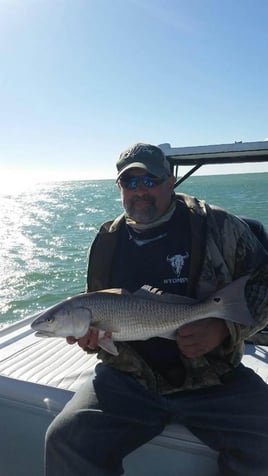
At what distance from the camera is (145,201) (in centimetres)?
271

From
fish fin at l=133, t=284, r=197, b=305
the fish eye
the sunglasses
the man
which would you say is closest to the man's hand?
the man

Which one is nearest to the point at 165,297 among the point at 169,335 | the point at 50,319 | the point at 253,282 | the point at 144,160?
the point at 169,335

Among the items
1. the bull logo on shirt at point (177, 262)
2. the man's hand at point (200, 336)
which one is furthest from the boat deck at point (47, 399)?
the bull logo on shirt at point (177, 262)

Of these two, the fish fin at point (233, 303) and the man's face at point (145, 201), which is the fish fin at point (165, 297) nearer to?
the fish fin at point (233, 303)

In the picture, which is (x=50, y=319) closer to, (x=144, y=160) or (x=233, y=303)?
(x=233, y=303)

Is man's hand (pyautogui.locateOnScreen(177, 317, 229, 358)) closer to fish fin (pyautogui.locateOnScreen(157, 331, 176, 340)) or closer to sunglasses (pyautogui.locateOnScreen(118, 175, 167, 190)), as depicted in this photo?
fish fin (pyautogui.locateOnScreen(157, 331, 176, 340))

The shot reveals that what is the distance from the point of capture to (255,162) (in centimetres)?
524

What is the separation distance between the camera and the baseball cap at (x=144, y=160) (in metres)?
2.70

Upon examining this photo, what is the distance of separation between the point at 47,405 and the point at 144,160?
1.74m

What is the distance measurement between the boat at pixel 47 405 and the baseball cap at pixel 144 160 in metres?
1.54

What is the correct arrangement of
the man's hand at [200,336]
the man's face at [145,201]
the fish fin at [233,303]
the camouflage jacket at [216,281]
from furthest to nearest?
1. the man's face at [145,201]
2. the camouflage jacket at [216,281]
3. the man's hand at [200,336]
4. the fish fin at [233,303]

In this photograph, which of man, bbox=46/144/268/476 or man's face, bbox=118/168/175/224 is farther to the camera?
man's face, bbox=118/168/175/224

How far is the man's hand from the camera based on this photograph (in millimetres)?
2271

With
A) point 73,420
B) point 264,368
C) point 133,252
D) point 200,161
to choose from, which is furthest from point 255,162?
point 73,420
